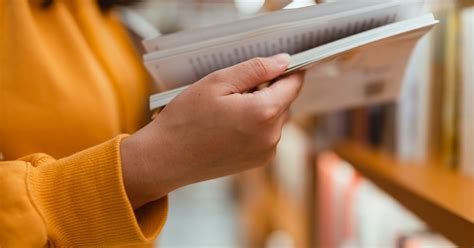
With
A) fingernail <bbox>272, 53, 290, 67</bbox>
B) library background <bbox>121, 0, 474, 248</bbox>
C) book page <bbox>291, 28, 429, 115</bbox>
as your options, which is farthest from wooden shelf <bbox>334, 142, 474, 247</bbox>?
fingernail <bbox>272, 53, 290, 67</bbox>

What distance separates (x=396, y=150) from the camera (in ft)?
2.83

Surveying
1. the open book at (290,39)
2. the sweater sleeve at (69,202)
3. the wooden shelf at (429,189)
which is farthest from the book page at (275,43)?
the wooden shelf at (429,189)

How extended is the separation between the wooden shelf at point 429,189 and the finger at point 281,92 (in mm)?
219

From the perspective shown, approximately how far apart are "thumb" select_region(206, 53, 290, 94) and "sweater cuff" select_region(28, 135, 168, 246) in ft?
0.37

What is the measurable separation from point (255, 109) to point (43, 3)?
31cm

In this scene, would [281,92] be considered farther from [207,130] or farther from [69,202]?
[69,202]

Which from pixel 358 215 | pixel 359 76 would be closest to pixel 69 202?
pixel 359 76

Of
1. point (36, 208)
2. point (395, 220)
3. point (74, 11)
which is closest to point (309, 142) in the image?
point (395, 220)

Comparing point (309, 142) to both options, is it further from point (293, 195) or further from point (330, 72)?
point (330, 72)

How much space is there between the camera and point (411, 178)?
2.26 ft

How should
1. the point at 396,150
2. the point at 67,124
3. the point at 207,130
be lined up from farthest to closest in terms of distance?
the point at 396,150, the point at 67,124, the point at 207,130

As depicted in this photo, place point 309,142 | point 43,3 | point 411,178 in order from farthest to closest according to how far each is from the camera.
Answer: point 309,142, point 411,178, point 43,3

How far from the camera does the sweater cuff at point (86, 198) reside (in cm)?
42

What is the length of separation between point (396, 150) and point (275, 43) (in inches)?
19.3
